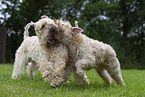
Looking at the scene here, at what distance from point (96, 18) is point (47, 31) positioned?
A: 1470cm

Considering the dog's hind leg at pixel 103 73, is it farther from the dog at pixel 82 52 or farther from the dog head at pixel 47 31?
the dog head at pixel 47 31

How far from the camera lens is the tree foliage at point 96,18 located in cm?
1447

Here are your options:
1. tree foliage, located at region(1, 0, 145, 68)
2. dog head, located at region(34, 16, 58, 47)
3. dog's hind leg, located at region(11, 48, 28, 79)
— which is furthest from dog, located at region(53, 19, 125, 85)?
tree foliage, located at region(1, 0, 145, 68)

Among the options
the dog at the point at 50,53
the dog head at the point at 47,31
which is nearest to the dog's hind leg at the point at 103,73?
the dog at the point at 50,53

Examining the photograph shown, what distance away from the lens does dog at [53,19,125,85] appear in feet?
14.8

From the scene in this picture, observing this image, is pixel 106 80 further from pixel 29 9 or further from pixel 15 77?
pixel 29 9

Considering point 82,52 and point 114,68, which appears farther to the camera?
point 114,68

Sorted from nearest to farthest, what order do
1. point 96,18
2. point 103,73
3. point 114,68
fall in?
1. point 114,68
2. point 103,73
3. point 96,18

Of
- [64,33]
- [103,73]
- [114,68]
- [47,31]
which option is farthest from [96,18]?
[47,31]

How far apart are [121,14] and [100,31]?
4.43 metres

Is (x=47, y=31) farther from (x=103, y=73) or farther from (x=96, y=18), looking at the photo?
(x=96, y=18)

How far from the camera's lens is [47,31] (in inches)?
179

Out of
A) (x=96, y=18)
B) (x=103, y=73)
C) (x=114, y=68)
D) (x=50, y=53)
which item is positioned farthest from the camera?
(x=96, y=18)

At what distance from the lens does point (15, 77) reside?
578 cm
